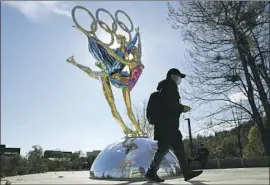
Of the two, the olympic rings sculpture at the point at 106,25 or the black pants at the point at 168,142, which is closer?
the black pants at the point at 168,142

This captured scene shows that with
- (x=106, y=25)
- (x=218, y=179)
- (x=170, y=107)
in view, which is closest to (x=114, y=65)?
(x=106, y=25)

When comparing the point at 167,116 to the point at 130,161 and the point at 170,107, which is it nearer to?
the point at 170,107

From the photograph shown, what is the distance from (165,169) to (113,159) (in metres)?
1.31

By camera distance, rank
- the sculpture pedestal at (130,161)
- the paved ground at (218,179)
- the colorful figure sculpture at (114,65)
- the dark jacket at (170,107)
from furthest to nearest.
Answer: the colorful figure sculpture at (114,65), the sculpture pedestal at (130,161), the dark jacket at (170,107), the paved ground at (218,179)

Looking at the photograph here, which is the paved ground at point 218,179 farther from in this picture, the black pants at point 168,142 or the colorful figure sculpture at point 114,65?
the colorful figure sculpture at point 114,65

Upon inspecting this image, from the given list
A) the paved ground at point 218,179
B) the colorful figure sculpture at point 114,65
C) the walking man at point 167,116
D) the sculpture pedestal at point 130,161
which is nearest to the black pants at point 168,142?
the walking man at point 167,116

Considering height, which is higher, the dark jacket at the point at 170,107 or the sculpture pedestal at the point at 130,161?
the dark jacket at the point at 170,107

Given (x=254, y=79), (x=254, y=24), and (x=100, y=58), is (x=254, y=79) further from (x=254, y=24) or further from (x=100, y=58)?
(x=100, y=58)

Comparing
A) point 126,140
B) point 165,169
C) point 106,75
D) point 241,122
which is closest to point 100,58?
point 106,75

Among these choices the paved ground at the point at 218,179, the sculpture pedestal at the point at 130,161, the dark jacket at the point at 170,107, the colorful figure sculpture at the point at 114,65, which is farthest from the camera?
the colorful figure sculpture at the point at 114,65

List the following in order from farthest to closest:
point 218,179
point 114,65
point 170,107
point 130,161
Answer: point 114,65
point 130,161
point 218,179
point 170,107

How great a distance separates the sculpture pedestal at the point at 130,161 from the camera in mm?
7402

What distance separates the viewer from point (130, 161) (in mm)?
7625

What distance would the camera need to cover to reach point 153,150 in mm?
8000
